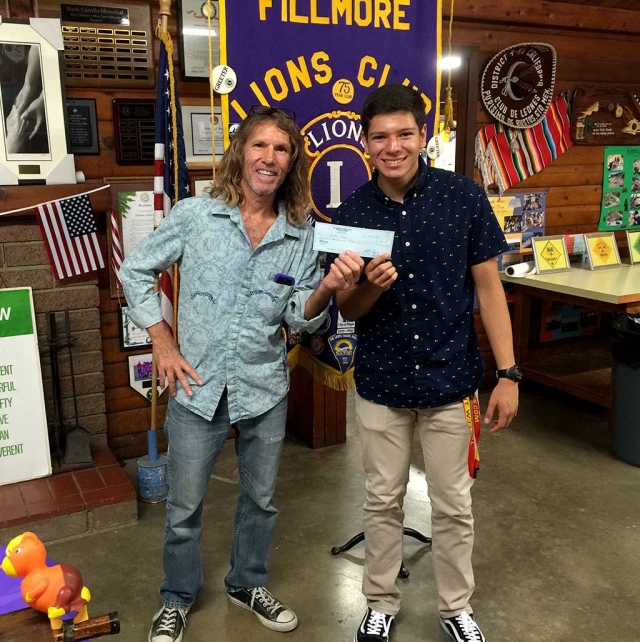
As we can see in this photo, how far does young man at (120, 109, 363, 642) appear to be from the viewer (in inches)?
74.0

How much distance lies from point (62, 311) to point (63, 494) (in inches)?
32.7

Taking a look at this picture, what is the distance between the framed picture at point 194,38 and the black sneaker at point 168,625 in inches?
92.7

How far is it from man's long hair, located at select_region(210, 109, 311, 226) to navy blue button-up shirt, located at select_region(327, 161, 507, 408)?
0.45 ft

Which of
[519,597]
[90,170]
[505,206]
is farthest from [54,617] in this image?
[505,206]

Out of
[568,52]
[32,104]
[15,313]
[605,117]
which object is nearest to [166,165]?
[32,104]

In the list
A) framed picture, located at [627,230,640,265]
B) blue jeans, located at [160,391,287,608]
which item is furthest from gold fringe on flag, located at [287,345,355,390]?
framed picture, located at [627,230,640,265]

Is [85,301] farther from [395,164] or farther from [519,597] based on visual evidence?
[519,597]

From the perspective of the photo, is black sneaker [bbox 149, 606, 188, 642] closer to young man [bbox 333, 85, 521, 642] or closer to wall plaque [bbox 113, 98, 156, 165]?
young man [bbox 333, 85, 521, 642]

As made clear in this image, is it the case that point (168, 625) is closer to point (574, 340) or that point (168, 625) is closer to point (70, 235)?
point (70, 235)

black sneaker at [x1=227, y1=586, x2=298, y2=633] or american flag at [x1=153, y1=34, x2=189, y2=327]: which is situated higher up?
american flag at [x1=153, y1=34, x2=189, y2=327]

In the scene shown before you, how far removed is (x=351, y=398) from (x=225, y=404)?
2.62 meters

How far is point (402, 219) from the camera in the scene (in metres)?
1.86

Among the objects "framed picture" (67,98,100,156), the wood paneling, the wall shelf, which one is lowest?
the wall shelf

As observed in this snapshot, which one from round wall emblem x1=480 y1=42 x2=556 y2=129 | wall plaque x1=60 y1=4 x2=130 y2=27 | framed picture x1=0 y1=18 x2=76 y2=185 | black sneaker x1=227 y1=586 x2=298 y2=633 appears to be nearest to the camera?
black sneaker x1=227 y1=586 x2=298 y2=633
